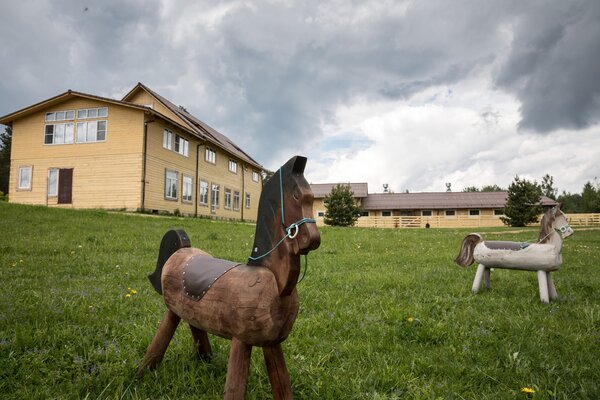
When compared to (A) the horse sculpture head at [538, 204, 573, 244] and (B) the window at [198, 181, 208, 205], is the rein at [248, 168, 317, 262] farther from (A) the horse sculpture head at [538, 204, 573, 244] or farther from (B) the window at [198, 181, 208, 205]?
(B) the window at [198, 181, 208, 205]

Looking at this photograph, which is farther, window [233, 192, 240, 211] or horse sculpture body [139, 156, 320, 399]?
window [233, 192, 240, 211]

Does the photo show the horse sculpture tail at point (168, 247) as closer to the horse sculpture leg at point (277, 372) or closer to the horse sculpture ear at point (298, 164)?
the horse sculpture leg at point (277, 372)

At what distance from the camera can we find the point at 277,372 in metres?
2.48

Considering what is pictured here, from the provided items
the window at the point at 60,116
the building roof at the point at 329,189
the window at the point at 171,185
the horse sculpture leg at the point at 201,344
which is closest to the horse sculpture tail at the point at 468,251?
the horse sculpture leg at the point at 201,344

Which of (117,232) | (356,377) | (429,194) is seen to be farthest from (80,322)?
(429,194)

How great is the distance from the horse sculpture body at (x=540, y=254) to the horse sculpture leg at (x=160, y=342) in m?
4.81

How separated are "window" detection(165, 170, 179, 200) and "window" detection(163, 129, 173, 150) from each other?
1.62m

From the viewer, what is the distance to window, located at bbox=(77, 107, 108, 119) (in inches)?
926

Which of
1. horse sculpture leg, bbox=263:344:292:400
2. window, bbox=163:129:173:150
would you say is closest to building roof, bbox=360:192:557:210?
window, bbox=163:129:173:150

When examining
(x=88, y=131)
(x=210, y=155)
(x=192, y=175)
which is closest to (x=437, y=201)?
(x=210, y=155)

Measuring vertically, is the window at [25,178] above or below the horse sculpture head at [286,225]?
above

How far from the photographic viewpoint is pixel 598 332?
4152mm

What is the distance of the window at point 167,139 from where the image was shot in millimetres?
24917

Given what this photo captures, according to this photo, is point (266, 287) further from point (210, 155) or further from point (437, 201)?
point (437, 201)
